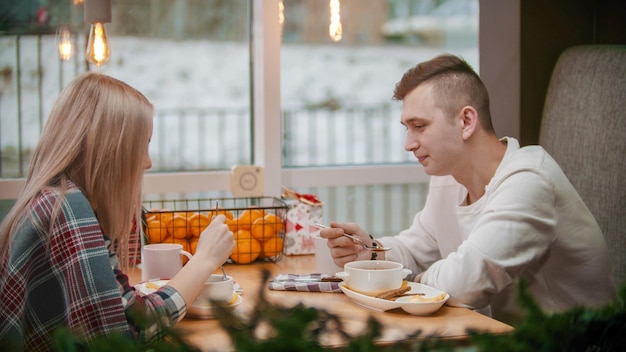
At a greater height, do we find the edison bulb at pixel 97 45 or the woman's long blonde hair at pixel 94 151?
the edison bulb at pixel 97 45

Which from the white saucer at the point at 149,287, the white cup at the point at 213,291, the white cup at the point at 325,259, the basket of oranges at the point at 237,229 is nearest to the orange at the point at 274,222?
the basket of oranges at the point at 237,229

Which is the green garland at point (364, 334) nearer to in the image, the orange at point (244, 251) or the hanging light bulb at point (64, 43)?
the orange at point (244, 251)

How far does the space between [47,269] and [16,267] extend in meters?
0.06

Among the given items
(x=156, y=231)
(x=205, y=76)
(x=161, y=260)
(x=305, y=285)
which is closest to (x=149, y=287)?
(x=161, y=260)

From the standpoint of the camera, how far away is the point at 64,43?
3262 mm

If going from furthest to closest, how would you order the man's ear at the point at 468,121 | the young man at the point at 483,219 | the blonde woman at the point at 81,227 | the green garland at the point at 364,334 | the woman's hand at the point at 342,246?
the man's ear at the point at 468,121
the woman's hand at the point at 342,246
the young man at the point at 483,219
the blonde woman at the point at 81,227
the green garland at the point at 364,334

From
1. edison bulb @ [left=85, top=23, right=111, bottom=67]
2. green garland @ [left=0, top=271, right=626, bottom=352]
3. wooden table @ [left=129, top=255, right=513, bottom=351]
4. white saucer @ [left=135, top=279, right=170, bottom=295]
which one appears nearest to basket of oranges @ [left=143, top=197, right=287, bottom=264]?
wooden table @ [left=129, top=255, right=513, bottom=351]

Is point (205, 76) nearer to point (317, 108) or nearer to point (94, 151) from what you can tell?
point (317, 108)

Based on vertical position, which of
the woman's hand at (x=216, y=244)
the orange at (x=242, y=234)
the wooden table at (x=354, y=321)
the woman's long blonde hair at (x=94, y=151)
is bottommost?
the wooden table at (x=354, y=321)

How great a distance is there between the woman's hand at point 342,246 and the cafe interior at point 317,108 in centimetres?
18

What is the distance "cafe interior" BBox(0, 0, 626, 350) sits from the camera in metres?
2.47

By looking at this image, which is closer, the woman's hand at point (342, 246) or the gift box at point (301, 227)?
the woman's hand at point (342, 246)

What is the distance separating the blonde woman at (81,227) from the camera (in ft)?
4.77

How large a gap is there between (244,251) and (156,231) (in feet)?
0.87
